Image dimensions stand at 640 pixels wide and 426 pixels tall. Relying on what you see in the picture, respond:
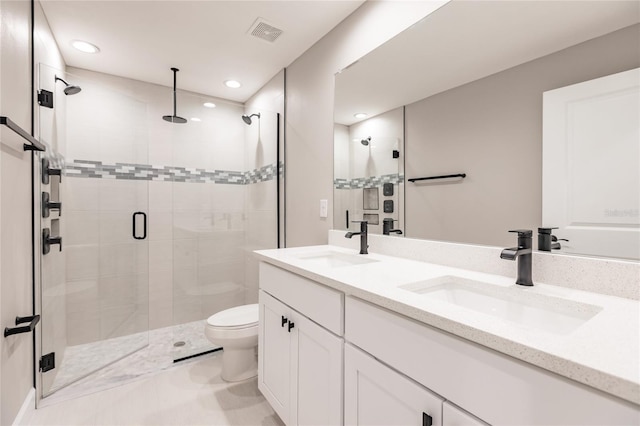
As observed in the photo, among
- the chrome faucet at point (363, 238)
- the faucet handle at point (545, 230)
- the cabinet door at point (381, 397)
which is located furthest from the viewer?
the chrome faucet at point (363, 238)

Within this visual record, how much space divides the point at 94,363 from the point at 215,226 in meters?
1.37

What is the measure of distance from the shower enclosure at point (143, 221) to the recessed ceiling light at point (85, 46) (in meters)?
0.23

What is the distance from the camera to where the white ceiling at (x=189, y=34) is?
1831 millimetres

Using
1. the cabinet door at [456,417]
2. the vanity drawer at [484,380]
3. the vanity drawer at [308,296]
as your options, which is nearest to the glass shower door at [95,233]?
the vanity drawer at [308,296]

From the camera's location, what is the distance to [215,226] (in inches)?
112

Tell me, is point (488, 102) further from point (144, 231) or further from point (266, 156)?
point (144, 231)

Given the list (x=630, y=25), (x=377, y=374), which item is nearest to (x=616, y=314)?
(x=377, y=374)

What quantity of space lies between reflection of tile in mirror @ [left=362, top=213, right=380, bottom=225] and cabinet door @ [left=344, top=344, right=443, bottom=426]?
87 centimetres

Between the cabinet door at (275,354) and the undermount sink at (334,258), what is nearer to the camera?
the cabinet door at (275,354)

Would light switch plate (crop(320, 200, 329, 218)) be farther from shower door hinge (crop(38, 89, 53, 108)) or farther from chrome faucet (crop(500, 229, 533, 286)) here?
shower door hinge (crop(38, 89, 53, 108))

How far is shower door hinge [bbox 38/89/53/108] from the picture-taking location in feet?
5.95

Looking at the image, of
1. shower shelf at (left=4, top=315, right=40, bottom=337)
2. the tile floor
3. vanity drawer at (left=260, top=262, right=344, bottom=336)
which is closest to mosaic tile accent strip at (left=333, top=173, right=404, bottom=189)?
vanity drawer at (left=260, top=262, right=344, bottom=336)

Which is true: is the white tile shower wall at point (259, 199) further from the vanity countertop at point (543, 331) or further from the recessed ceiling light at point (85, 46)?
the vanity countertop at point (543, 331)

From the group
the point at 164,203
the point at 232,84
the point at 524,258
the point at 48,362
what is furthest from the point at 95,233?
the point at 524,258
